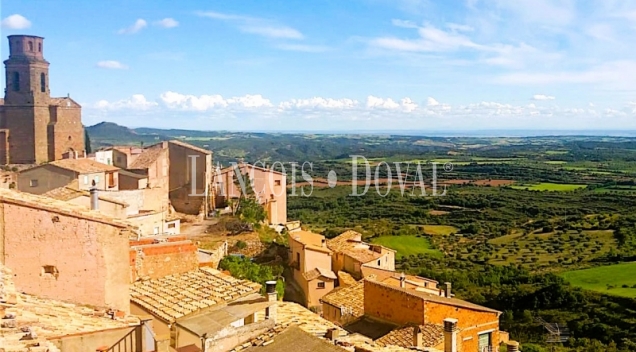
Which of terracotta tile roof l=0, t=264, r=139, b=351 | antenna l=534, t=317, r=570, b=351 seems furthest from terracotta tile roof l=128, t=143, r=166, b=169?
terracotta tile roof l=0, t=264, r=139, b=351

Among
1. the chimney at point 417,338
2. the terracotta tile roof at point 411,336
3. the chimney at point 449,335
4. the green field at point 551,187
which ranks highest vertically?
the chimney at point 449,335

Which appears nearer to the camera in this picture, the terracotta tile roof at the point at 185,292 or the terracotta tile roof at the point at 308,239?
the terracotta tile roof at the point at 185,292

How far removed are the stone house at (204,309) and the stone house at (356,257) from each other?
1182 cm

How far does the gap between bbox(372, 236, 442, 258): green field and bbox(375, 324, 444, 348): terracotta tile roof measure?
3108cm

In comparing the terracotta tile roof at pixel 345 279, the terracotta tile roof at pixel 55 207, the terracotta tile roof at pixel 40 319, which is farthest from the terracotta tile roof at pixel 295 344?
the terracotta tile roof at pixel 345 279

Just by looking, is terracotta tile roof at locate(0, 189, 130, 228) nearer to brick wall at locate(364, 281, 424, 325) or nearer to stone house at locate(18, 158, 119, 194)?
brick wall at locate(364, 281, 424, 325)

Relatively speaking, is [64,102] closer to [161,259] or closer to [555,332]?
[555,332]

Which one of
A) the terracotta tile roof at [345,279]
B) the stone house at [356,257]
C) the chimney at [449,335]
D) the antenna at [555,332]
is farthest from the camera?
the antenna at [555,332]

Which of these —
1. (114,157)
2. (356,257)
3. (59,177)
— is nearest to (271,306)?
(356,257)

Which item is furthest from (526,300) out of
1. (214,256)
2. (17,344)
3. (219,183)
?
(17,344)

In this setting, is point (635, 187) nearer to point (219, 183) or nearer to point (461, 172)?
point (461, 172)

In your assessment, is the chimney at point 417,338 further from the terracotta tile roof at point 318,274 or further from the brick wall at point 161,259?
the terracotta tile roof at point 318,274

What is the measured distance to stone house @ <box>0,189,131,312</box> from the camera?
25.1ft

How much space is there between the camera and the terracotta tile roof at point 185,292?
912cm
